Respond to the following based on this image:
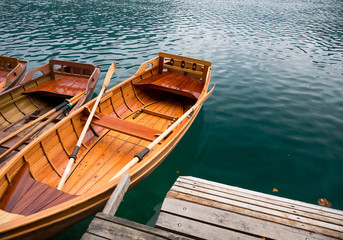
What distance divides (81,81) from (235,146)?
6.79 metres

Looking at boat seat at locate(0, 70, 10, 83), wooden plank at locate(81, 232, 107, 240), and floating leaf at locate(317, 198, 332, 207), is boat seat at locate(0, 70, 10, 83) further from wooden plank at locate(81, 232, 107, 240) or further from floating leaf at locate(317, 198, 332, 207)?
floating leaf at locate(317, 198, 332, 207)

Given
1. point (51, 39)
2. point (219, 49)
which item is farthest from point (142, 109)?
point (51, 39)

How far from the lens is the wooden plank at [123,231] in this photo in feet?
7.73

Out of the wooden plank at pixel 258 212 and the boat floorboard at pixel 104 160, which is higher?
the wooden plank at pixel 258 212

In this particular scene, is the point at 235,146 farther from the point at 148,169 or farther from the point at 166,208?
the point at 166,208

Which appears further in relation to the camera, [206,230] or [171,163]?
[171,163]

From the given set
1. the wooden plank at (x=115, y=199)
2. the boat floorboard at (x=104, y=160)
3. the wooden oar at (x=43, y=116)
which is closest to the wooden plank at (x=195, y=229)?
the wooden plank at (x=115, y=199)

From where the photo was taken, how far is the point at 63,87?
820 cm

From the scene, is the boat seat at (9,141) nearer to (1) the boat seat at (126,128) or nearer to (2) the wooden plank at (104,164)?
(1) the boat seat at (126,128)

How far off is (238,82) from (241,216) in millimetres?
10011

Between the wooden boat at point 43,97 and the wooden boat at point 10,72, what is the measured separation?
414 millimetres

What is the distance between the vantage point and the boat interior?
3.61m

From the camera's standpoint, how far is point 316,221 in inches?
112

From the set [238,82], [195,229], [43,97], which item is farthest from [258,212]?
[238,82]
